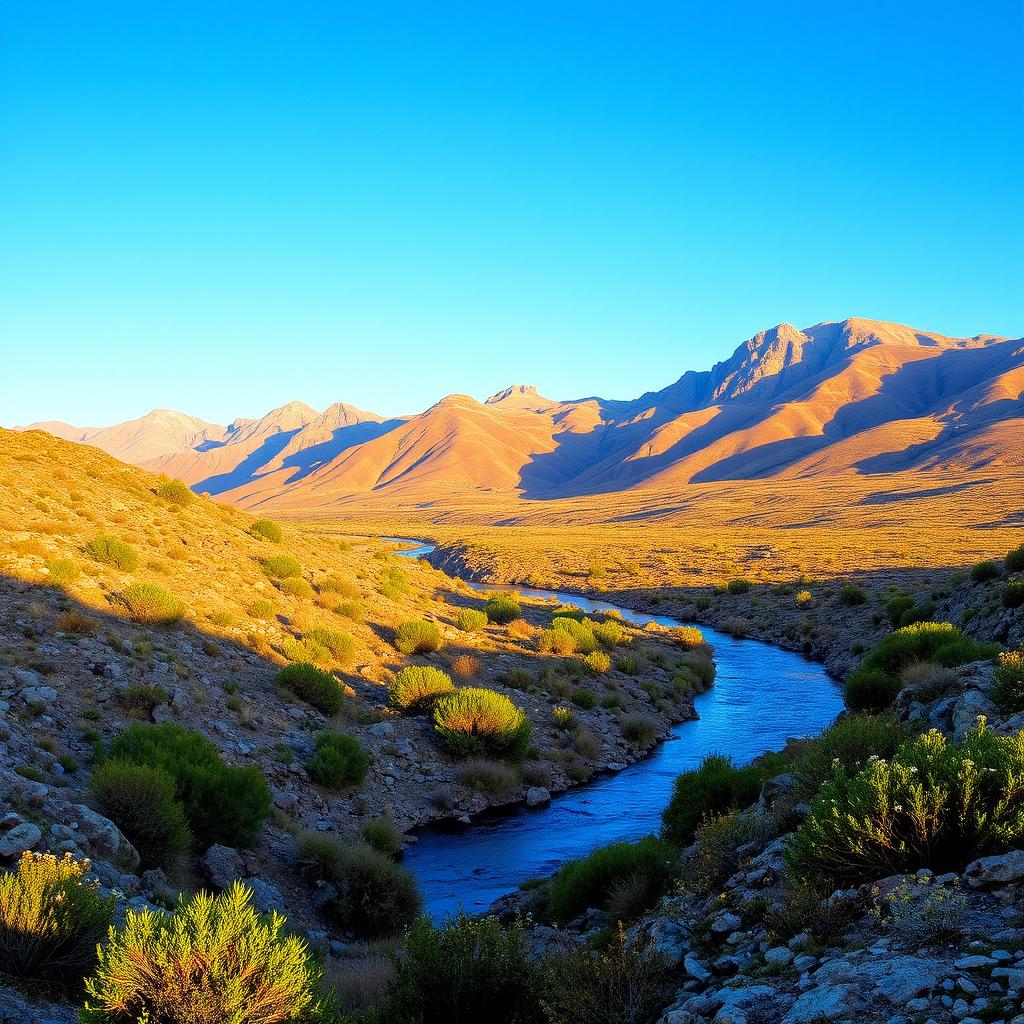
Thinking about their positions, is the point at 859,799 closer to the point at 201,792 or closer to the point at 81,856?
the point at 81,856

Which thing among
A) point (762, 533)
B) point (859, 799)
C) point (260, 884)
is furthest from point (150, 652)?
point (762, 533)

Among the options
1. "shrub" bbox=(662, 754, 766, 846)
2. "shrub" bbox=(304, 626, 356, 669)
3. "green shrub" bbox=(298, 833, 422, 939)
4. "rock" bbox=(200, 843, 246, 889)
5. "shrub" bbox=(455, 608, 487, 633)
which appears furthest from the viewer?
"shrub" bbox=(455, 608, 487, 633)

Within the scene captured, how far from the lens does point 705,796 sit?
11.7 meters

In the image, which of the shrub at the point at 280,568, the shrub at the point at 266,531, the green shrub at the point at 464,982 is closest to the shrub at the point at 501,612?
the shrub at the point at 280,568

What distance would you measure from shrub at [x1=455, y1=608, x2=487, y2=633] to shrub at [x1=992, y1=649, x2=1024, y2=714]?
1816cm

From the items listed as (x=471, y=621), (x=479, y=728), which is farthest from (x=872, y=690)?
(x=471, y=621)

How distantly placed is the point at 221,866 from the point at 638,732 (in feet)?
41.8

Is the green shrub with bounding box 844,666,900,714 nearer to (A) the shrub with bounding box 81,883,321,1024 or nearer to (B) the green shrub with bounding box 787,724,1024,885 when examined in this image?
(B) the green shrub with bounding box 787,724,1024,885

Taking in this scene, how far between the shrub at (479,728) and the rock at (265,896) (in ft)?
22.5

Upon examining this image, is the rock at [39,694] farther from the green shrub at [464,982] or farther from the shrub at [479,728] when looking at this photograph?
the green shrub at [464,982]

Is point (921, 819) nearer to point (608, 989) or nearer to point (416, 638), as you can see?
point (608, 989)

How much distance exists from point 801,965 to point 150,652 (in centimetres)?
1394

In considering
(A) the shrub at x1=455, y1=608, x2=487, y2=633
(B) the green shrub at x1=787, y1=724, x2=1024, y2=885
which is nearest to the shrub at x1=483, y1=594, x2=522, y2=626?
(A) the shrub at x1=455, y1=608, x2=487, y2=633

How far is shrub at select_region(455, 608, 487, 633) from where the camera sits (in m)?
26.6
